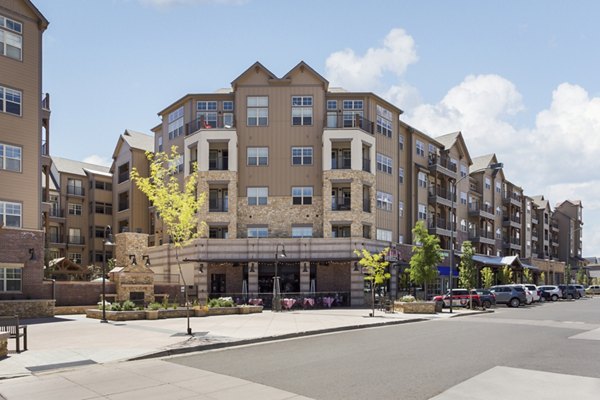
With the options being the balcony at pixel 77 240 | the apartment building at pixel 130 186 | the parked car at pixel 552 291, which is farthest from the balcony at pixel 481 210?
the balcony at pixel 77 240

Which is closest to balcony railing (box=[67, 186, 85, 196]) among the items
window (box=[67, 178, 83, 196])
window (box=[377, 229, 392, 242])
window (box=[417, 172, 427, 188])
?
window (box=[67, 178, 83, 196])

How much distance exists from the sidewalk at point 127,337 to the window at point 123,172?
33159 millimetres

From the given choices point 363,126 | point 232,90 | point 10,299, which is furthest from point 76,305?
point 363,126

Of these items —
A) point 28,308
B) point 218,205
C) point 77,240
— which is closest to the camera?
point 28,308

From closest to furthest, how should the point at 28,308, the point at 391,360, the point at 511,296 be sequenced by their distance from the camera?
the point at 391,360, the point at 28,308, the point at 511,296

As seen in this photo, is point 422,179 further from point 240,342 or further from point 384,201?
point 240,342

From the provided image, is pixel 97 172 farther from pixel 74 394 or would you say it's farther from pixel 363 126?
pixel 74 394

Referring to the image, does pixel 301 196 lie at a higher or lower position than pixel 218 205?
higher

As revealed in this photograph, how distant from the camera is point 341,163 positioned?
45.7 meters

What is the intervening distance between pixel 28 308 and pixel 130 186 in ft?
97.9

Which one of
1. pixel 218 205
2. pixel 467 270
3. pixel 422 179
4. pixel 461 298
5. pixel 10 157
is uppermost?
pixel 422 179

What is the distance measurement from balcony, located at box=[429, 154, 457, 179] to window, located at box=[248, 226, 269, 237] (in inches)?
839

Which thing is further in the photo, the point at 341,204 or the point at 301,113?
the point at 301,113

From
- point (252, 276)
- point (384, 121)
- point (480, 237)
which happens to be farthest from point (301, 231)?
point (480, 237)
